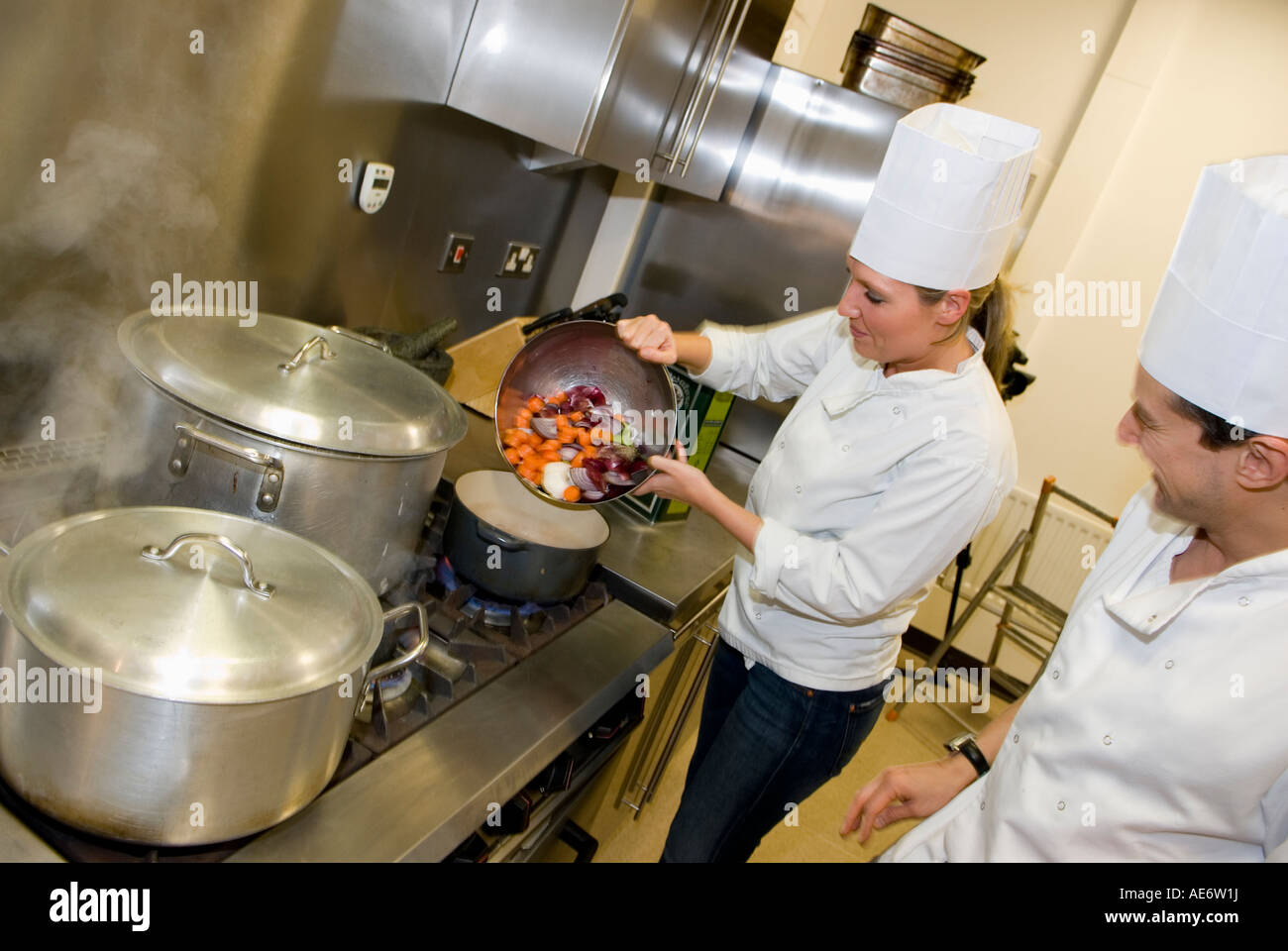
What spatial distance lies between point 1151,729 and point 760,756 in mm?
700

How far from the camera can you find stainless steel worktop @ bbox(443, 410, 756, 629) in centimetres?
169

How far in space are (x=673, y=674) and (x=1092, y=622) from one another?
3.15 feet

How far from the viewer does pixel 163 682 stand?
2.41ft

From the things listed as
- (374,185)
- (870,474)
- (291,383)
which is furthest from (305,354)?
(870,474)

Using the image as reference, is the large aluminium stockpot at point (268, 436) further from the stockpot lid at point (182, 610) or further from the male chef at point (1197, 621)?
the male chef at point (1197, 621)

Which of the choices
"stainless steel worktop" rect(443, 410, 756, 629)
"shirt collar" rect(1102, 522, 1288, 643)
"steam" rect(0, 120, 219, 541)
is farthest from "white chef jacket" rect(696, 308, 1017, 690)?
"steam" rect(0, 120, 219, 541)

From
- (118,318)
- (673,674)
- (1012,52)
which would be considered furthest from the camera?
(1012,52)

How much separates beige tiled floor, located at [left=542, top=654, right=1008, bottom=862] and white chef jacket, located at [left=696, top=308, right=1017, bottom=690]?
51cm

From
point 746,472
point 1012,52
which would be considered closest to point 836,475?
point 746,472

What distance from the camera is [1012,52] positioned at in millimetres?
3412

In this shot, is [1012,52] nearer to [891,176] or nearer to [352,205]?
[891,176]

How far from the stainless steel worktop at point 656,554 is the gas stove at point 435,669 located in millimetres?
76

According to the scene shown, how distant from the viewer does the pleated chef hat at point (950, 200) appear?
1.26m

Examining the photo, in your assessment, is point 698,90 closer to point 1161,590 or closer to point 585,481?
point 585,481
